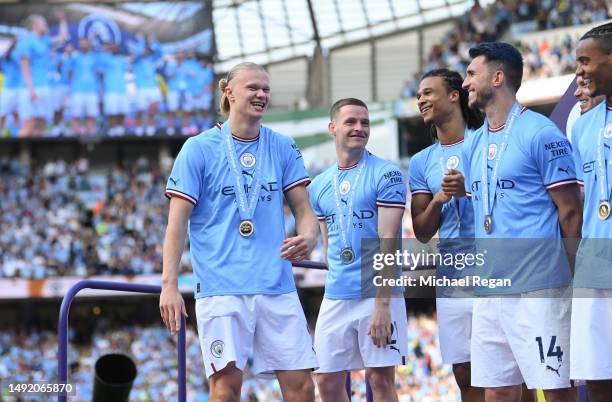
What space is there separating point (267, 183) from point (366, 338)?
116cm

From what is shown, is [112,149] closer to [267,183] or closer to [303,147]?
[303,147]

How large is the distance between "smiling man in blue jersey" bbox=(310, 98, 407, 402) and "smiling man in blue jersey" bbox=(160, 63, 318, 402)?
729mm

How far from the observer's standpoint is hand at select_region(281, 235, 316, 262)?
4.47m

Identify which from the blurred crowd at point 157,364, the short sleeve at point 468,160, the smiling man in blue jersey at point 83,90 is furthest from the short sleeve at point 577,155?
the smiling man in blue jersey at point 83,90

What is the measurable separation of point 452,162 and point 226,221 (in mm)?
1535

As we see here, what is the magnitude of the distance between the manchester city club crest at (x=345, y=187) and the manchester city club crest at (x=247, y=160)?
0.98m

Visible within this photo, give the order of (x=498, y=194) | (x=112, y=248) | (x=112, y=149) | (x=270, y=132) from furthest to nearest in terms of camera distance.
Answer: (x=112, y=149), (x=112, y=248), (x=270, y=132), (x=498, y=194)

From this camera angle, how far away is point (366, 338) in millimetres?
5352

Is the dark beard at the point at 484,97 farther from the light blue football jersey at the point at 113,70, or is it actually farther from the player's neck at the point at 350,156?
the light blue football jersey at the point at 113,70

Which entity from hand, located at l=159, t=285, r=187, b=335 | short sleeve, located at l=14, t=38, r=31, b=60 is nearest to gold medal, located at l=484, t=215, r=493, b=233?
hand, located at l=159, t=285, r=187, b=335

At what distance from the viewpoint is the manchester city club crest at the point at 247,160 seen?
474 cm

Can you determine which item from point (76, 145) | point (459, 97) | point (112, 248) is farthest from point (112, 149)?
point (459, 97)

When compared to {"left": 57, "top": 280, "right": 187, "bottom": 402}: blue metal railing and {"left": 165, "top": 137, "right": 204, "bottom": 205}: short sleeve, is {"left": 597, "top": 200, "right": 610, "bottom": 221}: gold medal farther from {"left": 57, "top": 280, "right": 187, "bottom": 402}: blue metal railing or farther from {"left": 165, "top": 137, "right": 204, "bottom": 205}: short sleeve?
{"left": 57, "top": 280, "right": 187, "bottom": 402}: blue metal railing

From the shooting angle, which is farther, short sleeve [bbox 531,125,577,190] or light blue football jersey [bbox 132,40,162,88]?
light blue football jersey [bbox 132,40,162,88]
